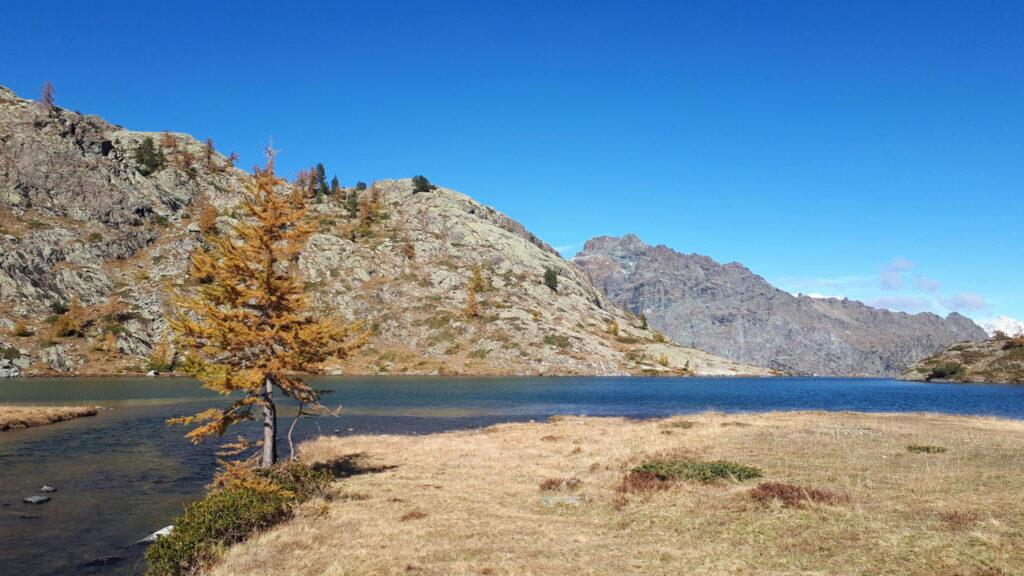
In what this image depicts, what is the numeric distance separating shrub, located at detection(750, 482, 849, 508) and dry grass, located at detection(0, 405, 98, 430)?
60.4 m

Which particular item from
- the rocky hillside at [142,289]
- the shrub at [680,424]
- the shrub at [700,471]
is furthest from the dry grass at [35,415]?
the rocky hillside at [142,289]

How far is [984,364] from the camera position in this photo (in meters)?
176

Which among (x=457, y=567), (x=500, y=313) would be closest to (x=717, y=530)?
(x=457, y=567)

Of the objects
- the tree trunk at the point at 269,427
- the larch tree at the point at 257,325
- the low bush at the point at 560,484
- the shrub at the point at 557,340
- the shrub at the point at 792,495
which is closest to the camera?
the shrub at the point at 792,495

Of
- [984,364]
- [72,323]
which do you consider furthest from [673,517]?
[984,364]

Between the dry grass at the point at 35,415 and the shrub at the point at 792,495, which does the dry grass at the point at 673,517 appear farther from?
the dry grass at the point at 35,415

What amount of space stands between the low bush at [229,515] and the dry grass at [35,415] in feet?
125

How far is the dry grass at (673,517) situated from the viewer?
15.5m

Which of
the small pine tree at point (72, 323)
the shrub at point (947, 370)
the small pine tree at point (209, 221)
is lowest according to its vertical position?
the shrub at point (947, 370)

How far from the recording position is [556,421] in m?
57.9

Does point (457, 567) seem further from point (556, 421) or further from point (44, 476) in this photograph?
point (556, 421)

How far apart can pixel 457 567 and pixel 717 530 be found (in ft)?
28.7

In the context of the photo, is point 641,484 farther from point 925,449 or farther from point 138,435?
point 138,435

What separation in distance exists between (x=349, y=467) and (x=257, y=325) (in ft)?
35.5
